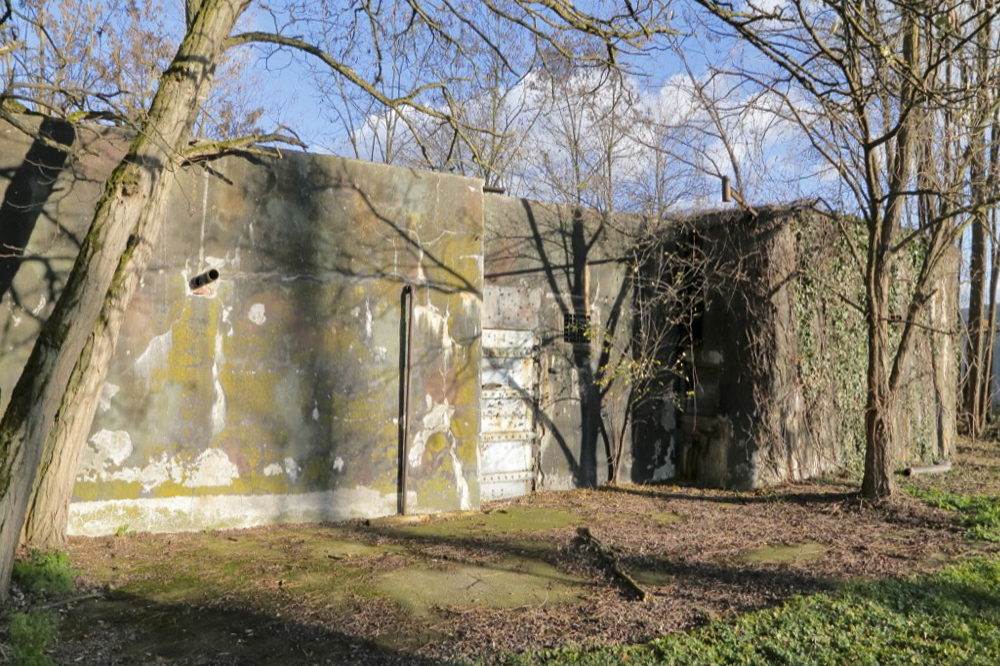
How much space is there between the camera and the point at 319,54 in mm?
6824

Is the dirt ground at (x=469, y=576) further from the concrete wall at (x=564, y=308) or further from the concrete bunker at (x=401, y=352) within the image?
the concrete wall at (x=564, y=308)

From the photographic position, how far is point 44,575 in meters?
5.24

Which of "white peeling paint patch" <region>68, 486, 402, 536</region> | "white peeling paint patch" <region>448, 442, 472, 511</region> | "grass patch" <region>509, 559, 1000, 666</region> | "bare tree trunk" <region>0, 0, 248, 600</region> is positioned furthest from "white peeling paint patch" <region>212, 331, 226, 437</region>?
"grass patch" <region>509, 559, 1000, 666</region>

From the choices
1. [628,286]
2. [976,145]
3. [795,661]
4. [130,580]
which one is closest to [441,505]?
[130,580]

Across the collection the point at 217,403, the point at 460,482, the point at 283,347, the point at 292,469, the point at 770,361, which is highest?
the point at 283,347

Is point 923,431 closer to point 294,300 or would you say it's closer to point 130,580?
point 294,300

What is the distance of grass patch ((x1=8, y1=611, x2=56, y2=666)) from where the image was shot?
3855 mm

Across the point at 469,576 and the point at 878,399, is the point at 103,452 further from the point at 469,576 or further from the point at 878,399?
the point at 878,399

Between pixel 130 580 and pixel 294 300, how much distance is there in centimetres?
288

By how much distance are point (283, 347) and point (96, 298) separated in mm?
2110

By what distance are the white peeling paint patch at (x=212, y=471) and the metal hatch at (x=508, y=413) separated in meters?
2.82

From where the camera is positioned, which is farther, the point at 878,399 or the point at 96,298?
the point at 878,399

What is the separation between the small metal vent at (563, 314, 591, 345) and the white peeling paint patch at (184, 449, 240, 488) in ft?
13.9

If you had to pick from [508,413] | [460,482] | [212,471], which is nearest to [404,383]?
[460,482]
